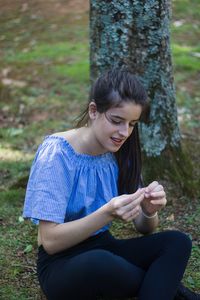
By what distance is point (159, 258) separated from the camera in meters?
2.70

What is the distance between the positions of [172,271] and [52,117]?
143 inches

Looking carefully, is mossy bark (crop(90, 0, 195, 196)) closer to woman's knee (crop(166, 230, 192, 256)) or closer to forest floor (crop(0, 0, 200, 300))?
forest floor (crop(0, 0, 200, 300))

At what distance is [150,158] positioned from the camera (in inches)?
156

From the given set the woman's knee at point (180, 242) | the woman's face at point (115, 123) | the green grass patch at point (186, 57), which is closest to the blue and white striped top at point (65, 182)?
the woman's face at point (115, 123)

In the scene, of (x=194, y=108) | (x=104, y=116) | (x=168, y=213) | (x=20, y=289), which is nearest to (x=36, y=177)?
(x=104, y=116)

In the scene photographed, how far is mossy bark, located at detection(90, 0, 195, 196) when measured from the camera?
3625 mm

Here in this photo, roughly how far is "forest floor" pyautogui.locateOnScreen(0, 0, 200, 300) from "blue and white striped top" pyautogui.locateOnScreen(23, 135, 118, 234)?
0.58 m

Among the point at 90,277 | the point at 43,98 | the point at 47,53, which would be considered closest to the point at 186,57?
the point at 47,53

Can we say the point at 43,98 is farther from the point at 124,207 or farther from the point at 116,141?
the point at 124,207

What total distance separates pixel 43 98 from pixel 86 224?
4.16 m

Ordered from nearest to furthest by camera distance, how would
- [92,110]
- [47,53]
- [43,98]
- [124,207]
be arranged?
[124,207]
[92,110]
[43,98]
[47,53]

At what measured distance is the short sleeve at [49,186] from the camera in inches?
100

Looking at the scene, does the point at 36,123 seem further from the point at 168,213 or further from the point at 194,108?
the point at 168,213

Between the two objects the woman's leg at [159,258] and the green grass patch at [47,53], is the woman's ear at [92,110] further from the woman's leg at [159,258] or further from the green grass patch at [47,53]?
the green grass patch at [47,53]
